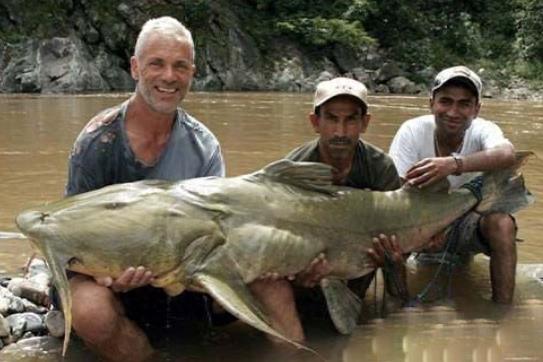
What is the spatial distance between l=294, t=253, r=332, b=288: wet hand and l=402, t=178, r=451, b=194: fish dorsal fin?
2.11 ft

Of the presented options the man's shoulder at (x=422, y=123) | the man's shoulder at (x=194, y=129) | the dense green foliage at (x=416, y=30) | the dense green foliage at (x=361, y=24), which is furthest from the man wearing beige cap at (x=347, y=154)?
the dense green foliage at (x=416, y=30)

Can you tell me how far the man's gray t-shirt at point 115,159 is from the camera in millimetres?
3473

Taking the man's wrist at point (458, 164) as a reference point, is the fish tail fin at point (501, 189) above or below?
below

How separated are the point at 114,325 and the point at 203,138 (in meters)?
1.09

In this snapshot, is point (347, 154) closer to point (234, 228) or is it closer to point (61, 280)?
point (234, 228)

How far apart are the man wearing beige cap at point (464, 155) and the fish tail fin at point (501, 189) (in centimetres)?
5

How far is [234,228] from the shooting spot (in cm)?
326

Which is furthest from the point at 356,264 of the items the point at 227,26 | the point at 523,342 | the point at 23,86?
the point at 227,26

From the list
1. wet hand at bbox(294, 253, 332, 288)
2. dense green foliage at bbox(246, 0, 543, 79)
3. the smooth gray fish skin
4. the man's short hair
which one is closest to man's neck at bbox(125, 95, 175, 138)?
the man's short hair

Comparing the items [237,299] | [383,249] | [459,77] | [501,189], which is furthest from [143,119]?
[501,189]

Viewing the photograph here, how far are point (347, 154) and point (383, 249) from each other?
1.70 feet

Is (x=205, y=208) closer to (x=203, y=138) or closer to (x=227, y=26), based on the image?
(x=203, y=138)

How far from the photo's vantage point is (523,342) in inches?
143

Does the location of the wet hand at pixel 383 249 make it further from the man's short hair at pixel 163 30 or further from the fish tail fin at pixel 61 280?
the fish tail fin at pixel 61 280
